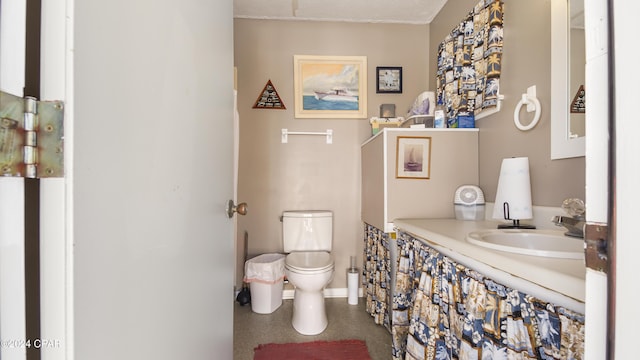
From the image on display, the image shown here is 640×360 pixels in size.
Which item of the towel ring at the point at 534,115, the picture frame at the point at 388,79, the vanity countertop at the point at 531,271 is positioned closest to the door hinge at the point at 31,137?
the vanity countertop at the point at 531,271

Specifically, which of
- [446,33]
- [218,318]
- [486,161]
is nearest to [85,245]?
[218,318]

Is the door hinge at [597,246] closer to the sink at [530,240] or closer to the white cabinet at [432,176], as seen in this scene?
the sink at [530,240]

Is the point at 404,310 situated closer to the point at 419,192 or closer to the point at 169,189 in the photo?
the point at 419,192

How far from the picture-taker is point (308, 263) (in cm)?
195

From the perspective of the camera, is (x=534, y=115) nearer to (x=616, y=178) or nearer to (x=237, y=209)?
(x=616, y=178)

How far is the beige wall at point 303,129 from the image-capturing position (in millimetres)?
2373

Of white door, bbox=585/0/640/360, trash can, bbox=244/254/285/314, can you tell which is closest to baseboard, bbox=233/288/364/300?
trash can, bbox=244/254/285/314

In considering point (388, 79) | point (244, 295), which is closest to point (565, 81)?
point (388, 79)

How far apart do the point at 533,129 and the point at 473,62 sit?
1.96 feet

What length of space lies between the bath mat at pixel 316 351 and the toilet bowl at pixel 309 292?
132mm

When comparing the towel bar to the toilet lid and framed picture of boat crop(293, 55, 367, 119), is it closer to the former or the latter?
framed picture of boat crop(293, 55, 367, 119)

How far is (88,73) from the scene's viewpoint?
0.36 meters

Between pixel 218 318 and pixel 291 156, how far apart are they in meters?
1.66

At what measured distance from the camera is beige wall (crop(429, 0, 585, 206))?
3.89 feet
